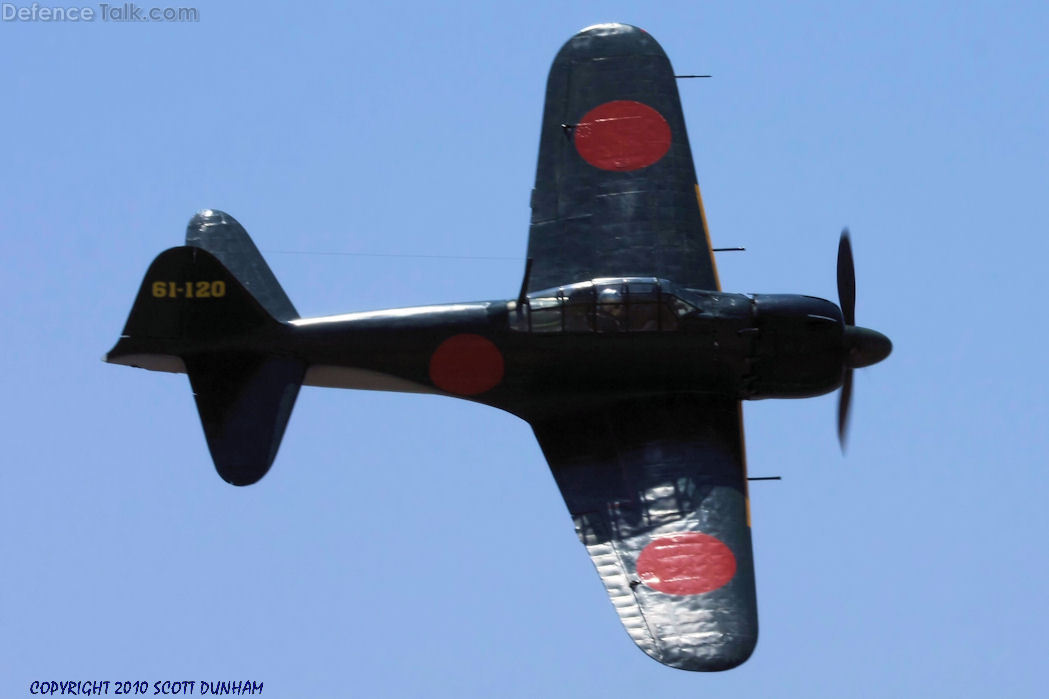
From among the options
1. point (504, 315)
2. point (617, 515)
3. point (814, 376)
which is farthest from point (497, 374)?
point (814, 376)

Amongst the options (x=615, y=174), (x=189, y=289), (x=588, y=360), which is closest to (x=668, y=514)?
(x=588, y=360)

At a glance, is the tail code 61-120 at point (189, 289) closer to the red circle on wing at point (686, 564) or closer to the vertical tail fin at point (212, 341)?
the vertical tail fin at point (212, 341)

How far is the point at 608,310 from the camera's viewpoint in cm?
2389

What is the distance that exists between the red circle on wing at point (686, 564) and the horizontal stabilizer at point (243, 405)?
4.60 meters

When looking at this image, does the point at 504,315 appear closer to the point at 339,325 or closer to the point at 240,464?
the point at 339,325

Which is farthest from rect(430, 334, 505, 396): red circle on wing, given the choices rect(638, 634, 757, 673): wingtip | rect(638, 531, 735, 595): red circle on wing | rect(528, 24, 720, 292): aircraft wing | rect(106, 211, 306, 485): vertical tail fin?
rect(638, 634, 757, 673): wingtip

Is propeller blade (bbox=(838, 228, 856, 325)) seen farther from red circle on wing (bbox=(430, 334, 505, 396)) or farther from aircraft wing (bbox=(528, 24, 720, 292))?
red circle on wing (bbox=(430, 334, 505, 396))

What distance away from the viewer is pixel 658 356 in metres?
24.0

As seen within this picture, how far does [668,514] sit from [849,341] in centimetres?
336

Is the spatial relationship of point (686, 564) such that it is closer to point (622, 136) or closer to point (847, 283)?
point (847, 283)

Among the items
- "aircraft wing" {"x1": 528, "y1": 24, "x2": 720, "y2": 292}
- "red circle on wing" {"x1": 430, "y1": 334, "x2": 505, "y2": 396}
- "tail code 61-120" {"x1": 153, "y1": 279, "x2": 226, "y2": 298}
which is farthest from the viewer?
"aircraft wing" {"x1": 528, "y1": 24, "x2": 720, "y2": 292}

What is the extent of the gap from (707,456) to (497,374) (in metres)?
2.73

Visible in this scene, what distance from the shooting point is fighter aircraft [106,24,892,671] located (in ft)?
76.8

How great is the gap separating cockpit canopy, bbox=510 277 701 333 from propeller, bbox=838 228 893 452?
6.81 ft
